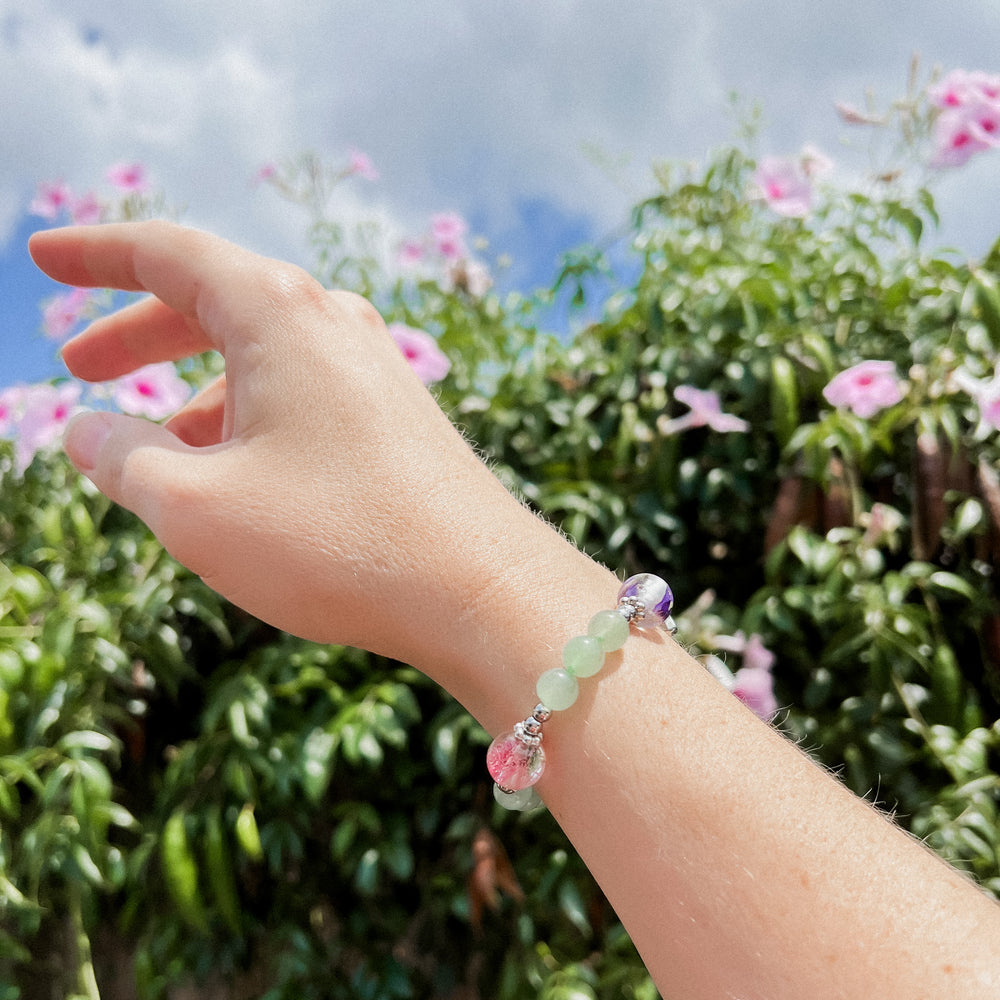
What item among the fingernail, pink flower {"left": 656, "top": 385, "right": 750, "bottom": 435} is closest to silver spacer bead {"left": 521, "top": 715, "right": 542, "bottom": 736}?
the fingernail

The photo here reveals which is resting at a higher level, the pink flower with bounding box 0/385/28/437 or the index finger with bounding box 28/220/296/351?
the index finger with bounding box 28/220/296/351

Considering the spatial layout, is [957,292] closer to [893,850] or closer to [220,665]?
[893,850]

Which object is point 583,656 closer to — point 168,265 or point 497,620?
point 497,620

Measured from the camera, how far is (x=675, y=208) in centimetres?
221

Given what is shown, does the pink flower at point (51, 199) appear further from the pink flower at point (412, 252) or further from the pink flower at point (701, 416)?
the pink flower at point (701, 416)

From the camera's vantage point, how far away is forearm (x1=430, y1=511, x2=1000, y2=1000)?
514 mm

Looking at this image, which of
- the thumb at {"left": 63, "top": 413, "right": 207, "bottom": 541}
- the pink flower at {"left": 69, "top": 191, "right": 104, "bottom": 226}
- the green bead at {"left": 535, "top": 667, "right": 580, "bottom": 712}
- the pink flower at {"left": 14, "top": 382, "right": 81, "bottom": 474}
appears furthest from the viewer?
the pink flower at {"left": 69, "top": 191, "right": 104, "bottom": 226}

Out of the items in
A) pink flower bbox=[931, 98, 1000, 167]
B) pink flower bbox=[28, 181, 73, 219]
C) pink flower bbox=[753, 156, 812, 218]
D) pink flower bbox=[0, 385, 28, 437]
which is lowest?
pink flower bbox=[0, 385, 28, 437]

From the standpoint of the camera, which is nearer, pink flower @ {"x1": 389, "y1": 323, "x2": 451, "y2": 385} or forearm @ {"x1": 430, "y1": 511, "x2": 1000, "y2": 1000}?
forearm @ {"x1": 430, "y1": 511, "x2": 1000, "y2": 1000}

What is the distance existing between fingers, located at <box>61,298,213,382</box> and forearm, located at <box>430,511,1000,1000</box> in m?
0.76

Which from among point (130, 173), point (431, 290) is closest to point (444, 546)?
point (431, 290)

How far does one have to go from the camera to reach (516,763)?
669 millimetres

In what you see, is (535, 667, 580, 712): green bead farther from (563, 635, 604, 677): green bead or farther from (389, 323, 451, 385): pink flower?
(389, 323, 451, 385): pink flower

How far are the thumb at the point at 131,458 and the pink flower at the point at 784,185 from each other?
5.37 feet
